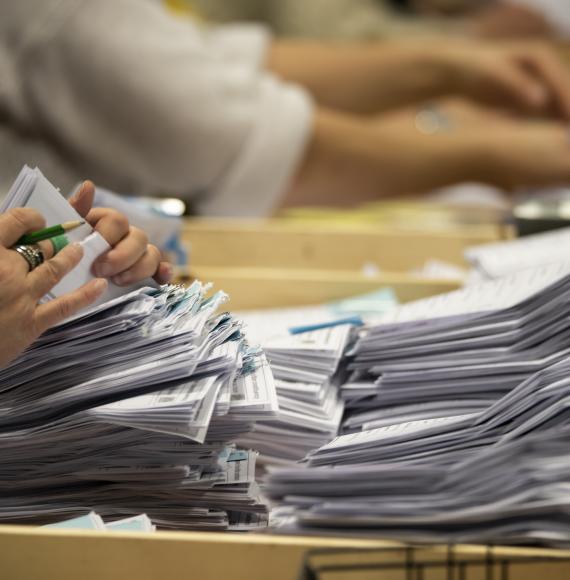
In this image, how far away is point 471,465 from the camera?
608 mm

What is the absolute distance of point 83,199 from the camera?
0.79 metres

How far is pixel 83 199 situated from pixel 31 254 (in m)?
0.11

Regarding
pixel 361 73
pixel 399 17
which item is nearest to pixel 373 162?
pixel 361 73

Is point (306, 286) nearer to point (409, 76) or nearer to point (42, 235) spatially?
point (42, 235)

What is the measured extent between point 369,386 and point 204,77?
1091 mm

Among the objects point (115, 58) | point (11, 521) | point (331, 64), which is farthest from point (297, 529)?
point (331, 64)

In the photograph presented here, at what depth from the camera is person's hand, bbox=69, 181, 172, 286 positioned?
2.53 ft

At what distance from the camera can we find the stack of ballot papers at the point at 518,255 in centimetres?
118

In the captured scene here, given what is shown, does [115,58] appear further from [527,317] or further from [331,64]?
[527,317]

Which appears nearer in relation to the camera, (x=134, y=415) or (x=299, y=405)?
(x=134, y=415)

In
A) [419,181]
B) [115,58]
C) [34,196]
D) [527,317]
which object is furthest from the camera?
[419,181]

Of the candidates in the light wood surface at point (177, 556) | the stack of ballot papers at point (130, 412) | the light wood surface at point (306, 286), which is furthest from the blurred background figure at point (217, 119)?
the light wood surface at point (177, 556)

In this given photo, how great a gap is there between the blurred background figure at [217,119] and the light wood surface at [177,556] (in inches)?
35.9

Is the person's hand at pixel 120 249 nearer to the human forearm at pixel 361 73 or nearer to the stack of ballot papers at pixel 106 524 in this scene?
the stack of ballot papers at pixel 106 524
